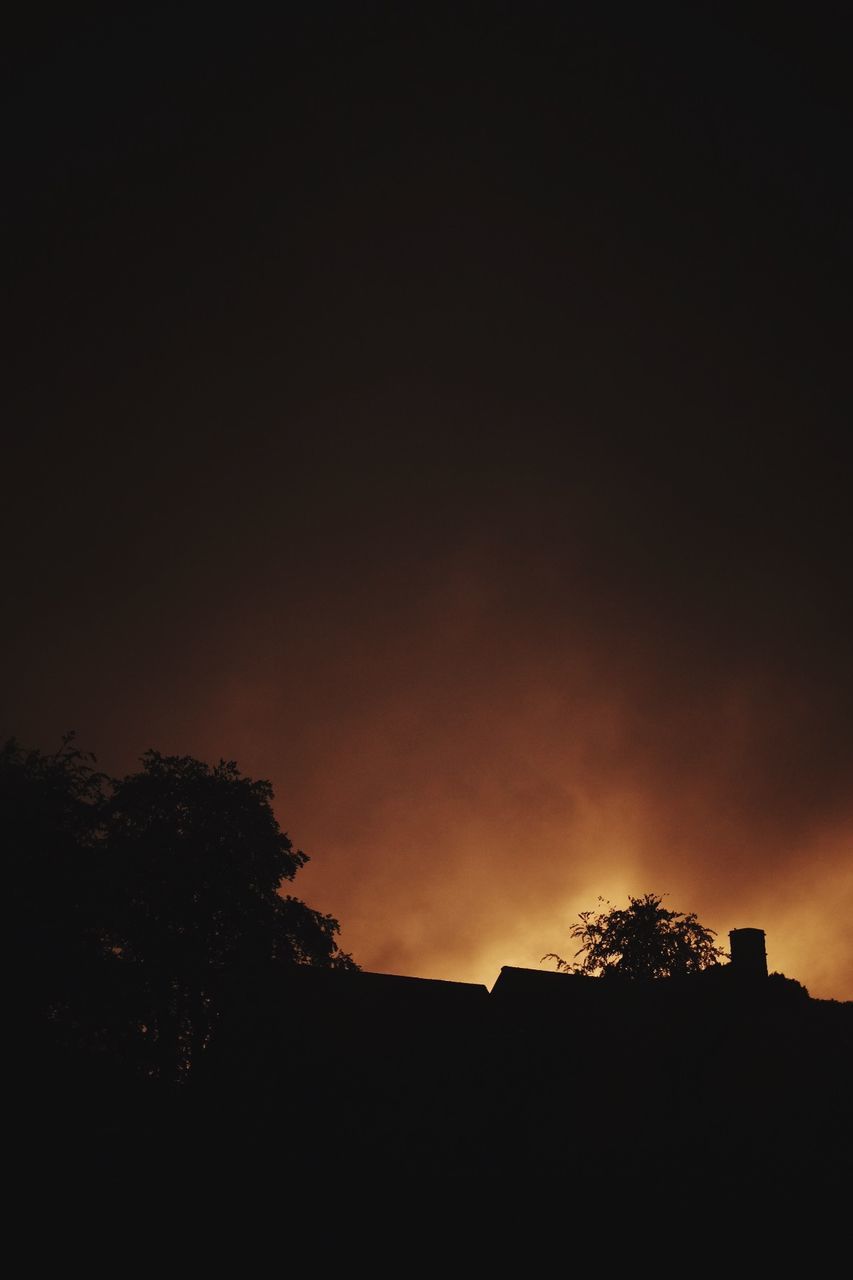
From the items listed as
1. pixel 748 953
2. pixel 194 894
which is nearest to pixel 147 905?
pixel 194 894

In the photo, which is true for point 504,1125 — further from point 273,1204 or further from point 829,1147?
point 829,1147

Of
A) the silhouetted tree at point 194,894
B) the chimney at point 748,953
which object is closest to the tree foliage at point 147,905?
the silhouetted tree at point 194,894

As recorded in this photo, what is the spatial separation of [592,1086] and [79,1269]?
1446 cm

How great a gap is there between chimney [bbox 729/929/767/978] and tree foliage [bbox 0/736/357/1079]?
15690mm

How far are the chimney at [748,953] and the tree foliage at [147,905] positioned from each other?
1569 centimetres

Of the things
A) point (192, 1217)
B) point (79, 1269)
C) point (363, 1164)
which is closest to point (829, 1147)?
point (363, 1164)

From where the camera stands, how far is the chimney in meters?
36.1

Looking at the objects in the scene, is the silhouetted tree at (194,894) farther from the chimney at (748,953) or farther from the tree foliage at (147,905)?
the chimney at (748,953)

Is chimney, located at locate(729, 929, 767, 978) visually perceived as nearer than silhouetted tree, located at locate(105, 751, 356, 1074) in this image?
Yes

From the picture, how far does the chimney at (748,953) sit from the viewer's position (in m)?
36.1

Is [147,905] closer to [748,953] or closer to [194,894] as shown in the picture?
[194,894]

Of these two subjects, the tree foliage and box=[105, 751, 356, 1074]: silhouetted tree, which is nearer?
the tree foliage

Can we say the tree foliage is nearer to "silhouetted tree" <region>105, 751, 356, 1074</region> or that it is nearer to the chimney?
"silhouetted tree" <region>105, 751, 356, 1074</region>

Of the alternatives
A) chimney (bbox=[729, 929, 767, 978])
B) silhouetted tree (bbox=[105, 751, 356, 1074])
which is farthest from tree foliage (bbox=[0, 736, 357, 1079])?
chimney (bbox=[729, 929, 767, 978])
